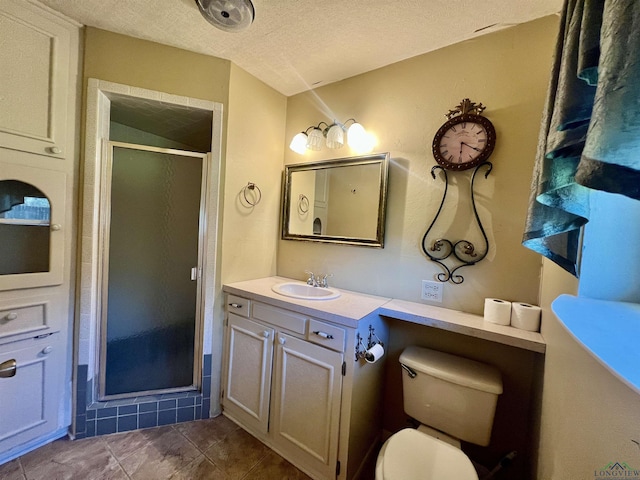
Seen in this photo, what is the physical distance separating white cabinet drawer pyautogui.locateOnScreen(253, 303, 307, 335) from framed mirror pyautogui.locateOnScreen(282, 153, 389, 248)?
63 centimetres

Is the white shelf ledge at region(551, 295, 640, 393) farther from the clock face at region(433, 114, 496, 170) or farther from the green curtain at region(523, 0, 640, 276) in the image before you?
the clock face at region(433, 114, 496, 170)

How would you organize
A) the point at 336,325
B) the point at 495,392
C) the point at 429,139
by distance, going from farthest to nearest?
the point at 429,139 → the point at 336,325 → the point at 495,392

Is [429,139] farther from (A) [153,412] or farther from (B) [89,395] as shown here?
(B) [89,395]

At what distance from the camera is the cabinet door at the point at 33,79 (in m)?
1.18

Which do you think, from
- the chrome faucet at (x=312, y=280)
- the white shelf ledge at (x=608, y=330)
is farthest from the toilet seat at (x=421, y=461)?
the chrome faucet at (x=312, y=280)

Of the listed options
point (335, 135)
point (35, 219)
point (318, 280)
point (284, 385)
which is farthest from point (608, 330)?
point (35, 219)

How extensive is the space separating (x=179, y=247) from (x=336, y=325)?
4.00ft

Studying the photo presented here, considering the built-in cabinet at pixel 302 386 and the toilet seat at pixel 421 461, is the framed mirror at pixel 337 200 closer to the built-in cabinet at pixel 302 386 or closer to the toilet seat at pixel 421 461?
the built-in cabinet at pixel 302 386

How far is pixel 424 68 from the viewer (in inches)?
58.9

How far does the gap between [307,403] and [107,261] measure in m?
1.49

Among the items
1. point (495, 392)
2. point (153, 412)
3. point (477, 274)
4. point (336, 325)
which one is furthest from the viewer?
point (153, 412)

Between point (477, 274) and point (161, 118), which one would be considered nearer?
point (477, 274)

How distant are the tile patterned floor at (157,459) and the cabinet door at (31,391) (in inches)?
5.6

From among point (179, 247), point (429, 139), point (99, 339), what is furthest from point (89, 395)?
point (429, 139)
